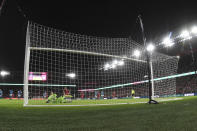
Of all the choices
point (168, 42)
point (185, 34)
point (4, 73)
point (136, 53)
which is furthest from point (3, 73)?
point (185, 34)

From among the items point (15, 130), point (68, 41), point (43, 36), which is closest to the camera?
point (15, 130)

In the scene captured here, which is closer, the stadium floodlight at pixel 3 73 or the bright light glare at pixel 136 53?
the bright light glare at pixel 136 53

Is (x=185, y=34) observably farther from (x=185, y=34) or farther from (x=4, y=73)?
(x=4, y=73)

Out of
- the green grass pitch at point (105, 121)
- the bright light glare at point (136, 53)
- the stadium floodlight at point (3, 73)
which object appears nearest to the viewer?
the green grass pitch at point (105, 121)

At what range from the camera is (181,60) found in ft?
87.5

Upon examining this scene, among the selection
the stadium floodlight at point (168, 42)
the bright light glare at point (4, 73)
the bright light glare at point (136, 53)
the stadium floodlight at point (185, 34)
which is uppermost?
the stadium floodlight at point (185, 34)

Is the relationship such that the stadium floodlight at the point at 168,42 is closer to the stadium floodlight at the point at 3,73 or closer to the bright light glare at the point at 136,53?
the bright light glare at the point at 136,53

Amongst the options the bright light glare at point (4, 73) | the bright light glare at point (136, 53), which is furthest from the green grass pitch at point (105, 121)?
the bright light glare at point (4, 73)

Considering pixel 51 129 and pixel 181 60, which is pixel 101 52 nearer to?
pixel 51 129

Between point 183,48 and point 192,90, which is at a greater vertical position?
point 183,48

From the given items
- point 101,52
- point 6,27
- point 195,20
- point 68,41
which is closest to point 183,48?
point 195,20

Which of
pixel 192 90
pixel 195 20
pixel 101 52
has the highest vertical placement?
pixel 195 20

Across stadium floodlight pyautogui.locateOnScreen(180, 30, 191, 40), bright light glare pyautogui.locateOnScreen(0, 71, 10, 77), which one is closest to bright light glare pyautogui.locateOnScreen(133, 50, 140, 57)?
stadium floodlight pyautogui.locateOnScreen(180, 30, 191, 40)

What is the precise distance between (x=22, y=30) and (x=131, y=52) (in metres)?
12.0
